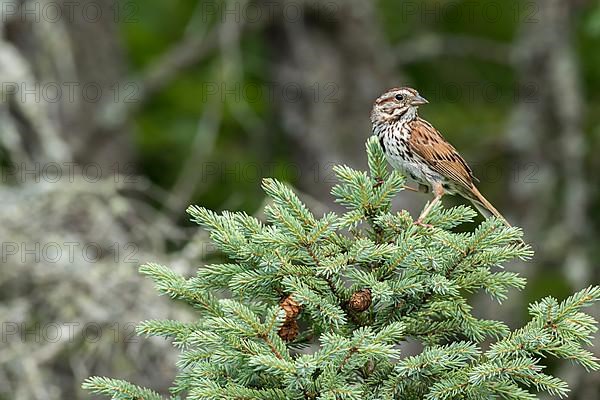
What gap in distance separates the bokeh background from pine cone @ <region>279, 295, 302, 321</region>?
2614 millimetres

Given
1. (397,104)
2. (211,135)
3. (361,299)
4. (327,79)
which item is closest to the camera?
(361,299)

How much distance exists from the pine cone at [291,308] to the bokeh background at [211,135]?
2.61 m

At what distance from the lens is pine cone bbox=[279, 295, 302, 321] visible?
2539 millimetres

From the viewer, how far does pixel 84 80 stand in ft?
30.2

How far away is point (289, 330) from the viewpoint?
2602 mm

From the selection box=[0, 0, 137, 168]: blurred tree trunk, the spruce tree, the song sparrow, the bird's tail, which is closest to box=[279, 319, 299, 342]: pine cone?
the spruce tree

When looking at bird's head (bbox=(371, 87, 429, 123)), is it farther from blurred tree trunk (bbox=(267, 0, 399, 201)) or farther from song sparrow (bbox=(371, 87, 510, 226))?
blurred tree trunk (bbox=(267, 0, 399, 201))

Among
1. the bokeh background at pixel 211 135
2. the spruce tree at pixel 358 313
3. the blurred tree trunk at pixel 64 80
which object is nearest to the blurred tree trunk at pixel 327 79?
the bokeh background at pixel 211 135

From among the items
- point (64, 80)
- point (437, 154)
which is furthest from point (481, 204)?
point (64, 80)

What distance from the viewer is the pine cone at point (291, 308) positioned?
8.33ft

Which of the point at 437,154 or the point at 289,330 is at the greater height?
the point at 437,154

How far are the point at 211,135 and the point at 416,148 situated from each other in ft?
12.3

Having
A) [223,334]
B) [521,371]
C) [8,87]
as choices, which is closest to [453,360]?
[521,371]

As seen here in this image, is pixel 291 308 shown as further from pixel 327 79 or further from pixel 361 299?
pixel 327 79
